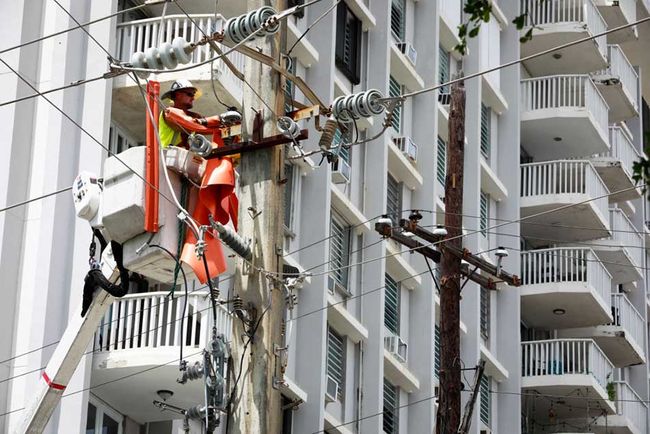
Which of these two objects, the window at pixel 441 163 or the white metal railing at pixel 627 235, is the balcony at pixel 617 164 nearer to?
the white metal railing at pixel 627 235

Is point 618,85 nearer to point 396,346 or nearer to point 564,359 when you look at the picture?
point 564,359

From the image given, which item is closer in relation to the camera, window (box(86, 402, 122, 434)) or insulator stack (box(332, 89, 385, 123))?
insulator stack (box(332, 89, 385, 123))

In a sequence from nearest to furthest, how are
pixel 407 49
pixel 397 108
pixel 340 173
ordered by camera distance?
pixel 340 173, pixel 397 108, pixel 407 49

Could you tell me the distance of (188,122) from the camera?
20516 mm

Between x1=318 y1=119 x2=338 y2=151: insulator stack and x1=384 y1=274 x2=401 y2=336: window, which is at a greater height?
x1=384 y1=274 x2=401 y2=336: window

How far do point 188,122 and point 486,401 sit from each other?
26.5m

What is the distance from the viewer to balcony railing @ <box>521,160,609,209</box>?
48.5 m

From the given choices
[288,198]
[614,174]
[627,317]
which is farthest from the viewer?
[614,174]

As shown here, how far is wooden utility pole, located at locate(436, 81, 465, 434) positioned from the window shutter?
→ 49.5 feet

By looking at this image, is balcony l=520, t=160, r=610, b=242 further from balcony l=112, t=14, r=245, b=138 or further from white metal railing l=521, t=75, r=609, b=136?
balcony l=112, t=14, r=245, b=138

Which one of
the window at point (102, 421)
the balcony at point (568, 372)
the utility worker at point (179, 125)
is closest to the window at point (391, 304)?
the balcony at point (568, 372)

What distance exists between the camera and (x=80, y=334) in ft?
73.9

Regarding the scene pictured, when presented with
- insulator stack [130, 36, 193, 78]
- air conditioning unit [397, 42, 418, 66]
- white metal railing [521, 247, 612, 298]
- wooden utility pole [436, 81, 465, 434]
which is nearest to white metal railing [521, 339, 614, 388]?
white metal railing [521, 247, 612, 298]

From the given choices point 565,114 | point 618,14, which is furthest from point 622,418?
point 618,14
